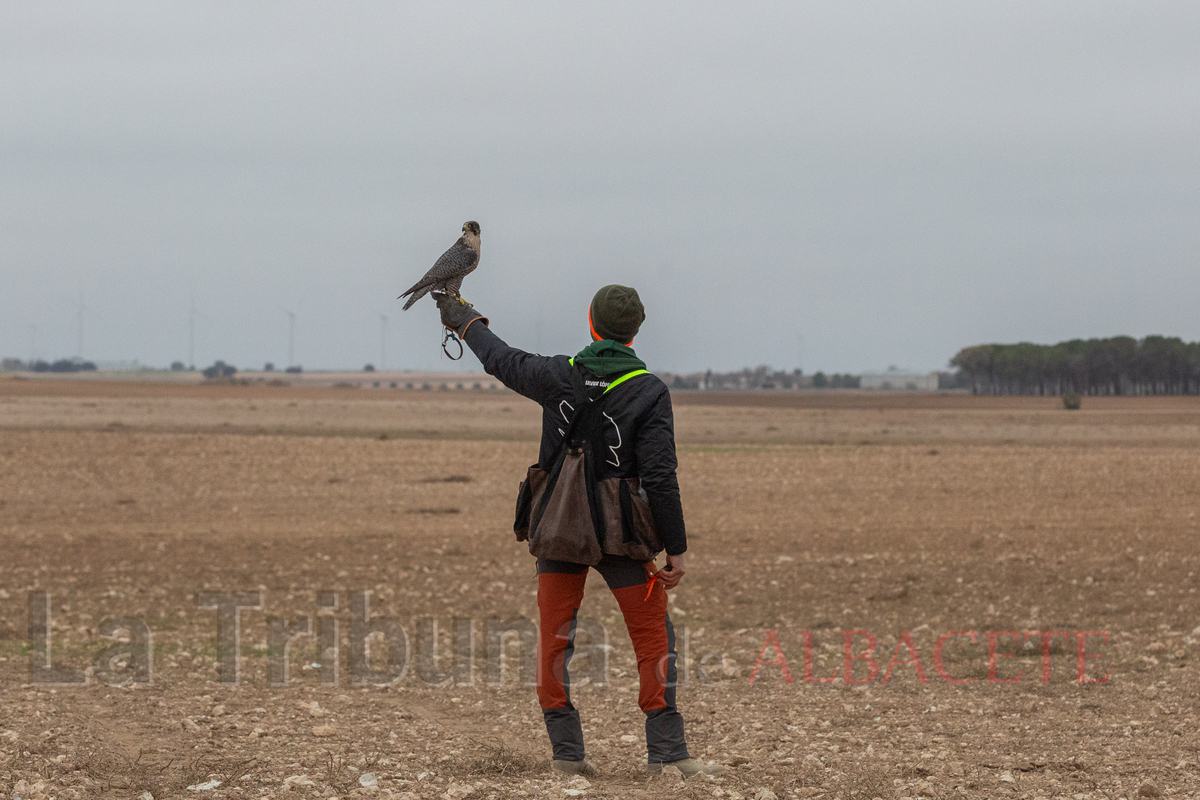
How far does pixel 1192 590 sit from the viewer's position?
10.8 meters

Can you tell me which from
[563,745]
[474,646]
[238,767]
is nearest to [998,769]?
[563,745]

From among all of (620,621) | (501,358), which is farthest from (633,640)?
(620,621)

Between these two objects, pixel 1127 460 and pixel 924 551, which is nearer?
pixel 924 551

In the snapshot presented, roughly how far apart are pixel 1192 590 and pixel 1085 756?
6140 mm

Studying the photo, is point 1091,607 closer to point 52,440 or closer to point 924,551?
point 924,551

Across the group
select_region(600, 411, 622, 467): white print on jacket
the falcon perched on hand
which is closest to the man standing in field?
select_region(600, 411, 622, 467): white print on jacket

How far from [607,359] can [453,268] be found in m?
0.84

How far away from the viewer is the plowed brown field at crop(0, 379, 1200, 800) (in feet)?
17.5

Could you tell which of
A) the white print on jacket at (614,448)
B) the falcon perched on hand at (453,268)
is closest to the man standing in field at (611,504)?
the white print on jacket at (614,448)

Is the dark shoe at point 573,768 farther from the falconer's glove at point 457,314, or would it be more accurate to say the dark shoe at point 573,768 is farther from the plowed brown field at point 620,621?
the falconer's glove at point 457,314

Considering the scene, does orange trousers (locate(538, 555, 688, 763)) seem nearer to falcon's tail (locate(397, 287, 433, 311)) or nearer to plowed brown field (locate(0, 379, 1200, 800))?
plowed brown field (locate(0, 379, 1200, 800))

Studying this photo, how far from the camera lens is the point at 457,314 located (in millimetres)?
5168

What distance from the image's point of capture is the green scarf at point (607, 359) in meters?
4.86

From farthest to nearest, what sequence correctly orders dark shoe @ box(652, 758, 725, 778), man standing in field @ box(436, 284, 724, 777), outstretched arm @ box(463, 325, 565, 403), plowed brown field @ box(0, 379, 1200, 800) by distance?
plowed brown field @ box(0, 379, 1200, 800) → dark shoe @ box(652, 758, 725, 778) → outstretched arm @ box(463, 325, 565, 403) → man standing in field @ box(436, 284, 724, 777)
